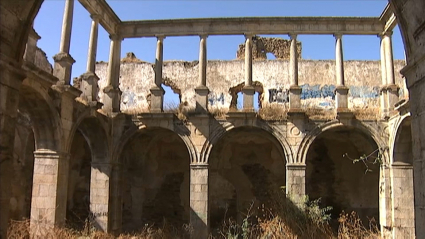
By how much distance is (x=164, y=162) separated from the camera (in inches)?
592

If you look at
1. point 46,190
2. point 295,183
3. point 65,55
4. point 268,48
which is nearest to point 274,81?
point 268,48

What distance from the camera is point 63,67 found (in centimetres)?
1001

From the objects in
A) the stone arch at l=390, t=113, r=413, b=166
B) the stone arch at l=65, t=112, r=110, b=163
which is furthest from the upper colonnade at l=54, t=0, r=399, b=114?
the stone arch at l=390, t=113, r=413, b=166

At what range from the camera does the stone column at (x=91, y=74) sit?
11.4 meters

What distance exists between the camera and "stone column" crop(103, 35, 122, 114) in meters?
12.6

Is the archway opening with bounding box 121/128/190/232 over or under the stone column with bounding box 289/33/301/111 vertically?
under

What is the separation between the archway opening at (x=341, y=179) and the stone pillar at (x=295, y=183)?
2684mm

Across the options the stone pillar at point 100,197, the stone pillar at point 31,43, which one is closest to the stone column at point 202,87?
the stone pillar at point 100,197

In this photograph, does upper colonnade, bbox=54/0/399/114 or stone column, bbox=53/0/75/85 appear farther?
upper colonnade, bbox=54/0/399/114

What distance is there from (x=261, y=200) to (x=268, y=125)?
3.62 m

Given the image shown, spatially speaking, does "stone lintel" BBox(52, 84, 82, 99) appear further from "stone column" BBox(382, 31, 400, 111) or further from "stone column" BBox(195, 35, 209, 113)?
"stone column" BBox(382, 31, 400, 111)

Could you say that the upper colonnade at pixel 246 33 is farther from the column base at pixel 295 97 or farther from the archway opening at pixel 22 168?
the archway opening at pixel 22 168

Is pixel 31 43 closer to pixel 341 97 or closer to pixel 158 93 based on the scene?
pixel 158 93

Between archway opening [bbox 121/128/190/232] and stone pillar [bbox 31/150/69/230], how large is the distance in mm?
5088
